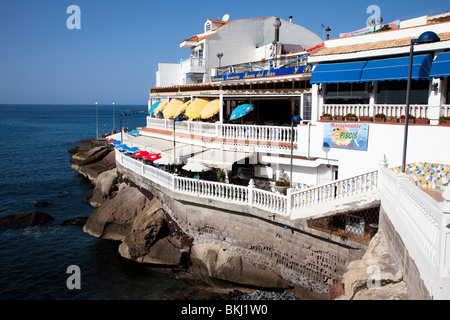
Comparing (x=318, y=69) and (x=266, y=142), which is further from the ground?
(x=318, y=69)

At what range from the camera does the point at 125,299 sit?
16.0 m

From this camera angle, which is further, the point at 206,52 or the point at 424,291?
the point at 206,52

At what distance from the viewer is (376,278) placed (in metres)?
9.58

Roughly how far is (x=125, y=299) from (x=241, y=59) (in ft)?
72.1

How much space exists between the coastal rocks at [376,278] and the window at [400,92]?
22.5ft

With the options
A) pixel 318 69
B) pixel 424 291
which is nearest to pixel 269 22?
pixel 318 69

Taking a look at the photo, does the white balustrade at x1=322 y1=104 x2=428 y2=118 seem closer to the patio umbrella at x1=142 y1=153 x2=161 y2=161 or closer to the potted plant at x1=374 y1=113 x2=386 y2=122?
the potted plant at x1=374 y1=113 x2=386 y2=122

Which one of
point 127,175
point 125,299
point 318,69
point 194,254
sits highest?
A: point 318,69

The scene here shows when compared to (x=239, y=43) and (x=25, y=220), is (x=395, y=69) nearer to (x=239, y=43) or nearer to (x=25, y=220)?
(x=239, y=43)

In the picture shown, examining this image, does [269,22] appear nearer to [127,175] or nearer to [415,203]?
[127,175]

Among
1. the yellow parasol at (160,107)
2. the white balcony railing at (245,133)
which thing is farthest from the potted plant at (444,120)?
the yellow parasol at (160,107)

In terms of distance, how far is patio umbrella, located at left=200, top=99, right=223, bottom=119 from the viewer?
73.0ft

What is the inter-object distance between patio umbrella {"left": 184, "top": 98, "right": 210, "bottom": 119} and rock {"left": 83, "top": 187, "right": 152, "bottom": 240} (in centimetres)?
596

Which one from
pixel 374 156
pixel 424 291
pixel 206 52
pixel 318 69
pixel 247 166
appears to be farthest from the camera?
pixel 206 52
